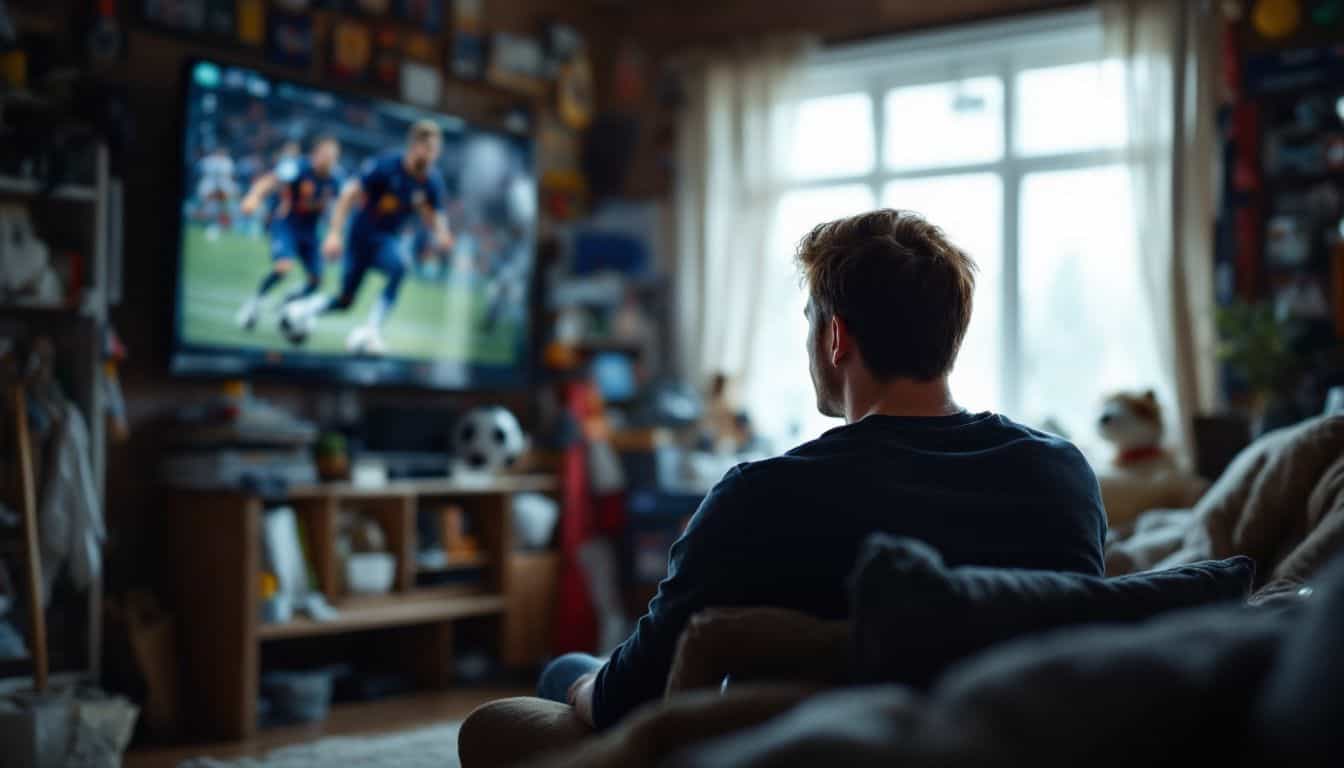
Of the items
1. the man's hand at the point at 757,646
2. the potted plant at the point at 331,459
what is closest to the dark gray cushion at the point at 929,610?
the man's hand at the point at 757,646

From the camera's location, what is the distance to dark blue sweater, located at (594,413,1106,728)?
130 cm

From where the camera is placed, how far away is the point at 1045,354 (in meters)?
4.91

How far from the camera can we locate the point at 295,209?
13.5ft

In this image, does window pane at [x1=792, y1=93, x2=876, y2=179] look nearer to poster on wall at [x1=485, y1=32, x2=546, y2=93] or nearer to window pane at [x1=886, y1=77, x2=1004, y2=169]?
window pane at [x1=886, y1=77, x2=1004, y2=169]

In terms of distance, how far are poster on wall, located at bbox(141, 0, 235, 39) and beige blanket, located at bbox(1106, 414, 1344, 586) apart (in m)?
3.23

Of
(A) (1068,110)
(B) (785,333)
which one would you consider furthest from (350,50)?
(A) (1068,110)

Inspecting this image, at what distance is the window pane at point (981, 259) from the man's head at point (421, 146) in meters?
1.91

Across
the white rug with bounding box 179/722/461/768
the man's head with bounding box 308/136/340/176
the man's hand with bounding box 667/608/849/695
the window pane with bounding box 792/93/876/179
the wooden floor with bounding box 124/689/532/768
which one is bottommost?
the wooden floor with bounding box 124/689/532/768

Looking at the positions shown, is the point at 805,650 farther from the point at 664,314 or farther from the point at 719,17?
the point at 719,17

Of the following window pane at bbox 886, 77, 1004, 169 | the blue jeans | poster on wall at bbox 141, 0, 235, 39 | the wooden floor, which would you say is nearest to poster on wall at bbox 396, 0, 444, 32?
poster on wall at bbox 141, 0, 235, 39

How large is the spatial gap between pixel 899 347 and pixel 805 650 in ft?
1.56

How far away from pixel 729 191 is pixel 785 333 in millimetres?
671

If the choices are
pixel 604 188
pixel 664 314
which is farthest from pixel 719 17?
pixel 664 314

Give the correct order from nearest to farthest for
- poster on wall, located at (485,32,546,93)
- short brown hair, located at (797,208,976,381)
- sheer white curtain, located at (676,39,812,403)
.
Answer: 1. short brown hair, located at (797,208,976,381)
2. poster on wall, located at (485,32,546,93)
3. sheer white curtain, located at (676,39,812,403)
